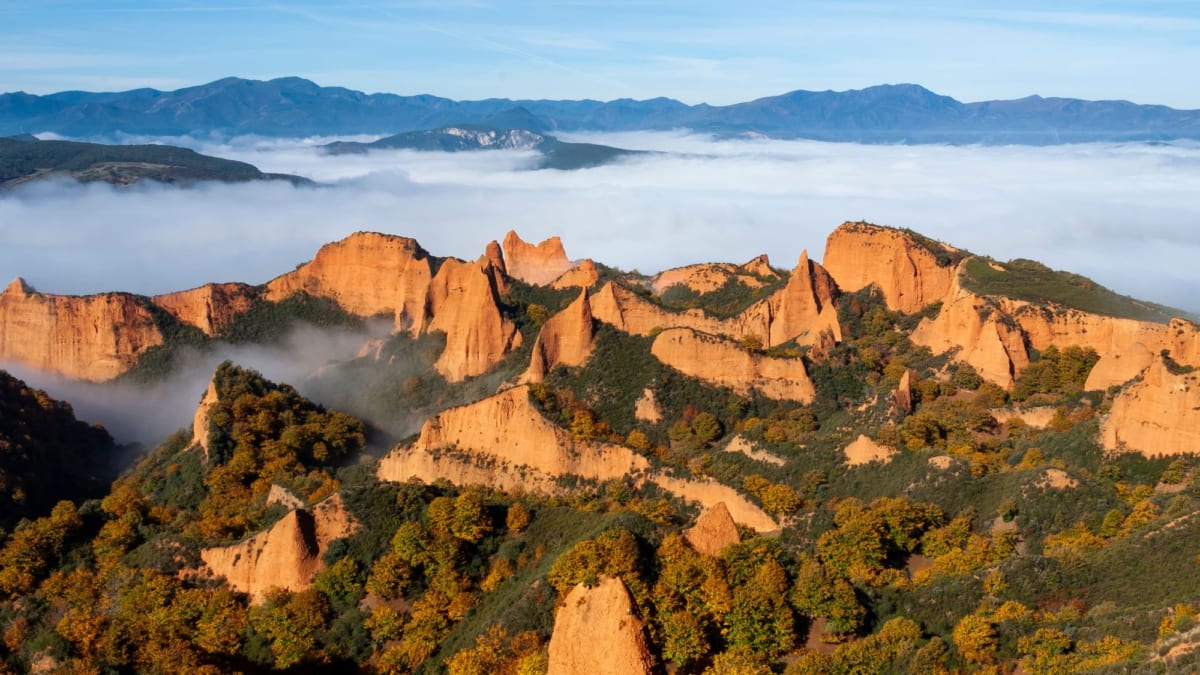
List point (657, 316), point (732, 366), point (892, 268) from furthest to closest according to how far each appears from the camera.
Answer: point (892, 268)
point (657, 316)
point (732, 366)

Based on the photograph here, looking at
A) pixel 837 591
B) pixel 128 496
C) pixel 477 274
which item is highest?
pixel 477 274

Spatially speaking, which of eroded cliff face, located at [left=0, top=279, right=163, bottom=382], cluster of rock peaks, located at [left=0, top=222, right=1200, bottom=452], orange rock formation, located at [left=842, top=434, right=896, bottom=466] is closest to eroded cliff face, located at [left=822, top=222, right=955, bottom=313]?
cluster of rock peaks, located at [left=0, top=222, right=1200, bottom=452]

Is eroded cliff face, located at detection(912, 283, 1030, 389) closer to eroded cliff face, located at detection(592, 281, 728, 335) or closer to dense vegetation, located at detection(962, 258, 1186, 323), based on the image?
dense vegetation, located at detection(962, 258, 1186, 323)

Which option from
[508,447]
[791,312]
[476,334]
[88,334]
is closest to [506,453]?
[508,447]

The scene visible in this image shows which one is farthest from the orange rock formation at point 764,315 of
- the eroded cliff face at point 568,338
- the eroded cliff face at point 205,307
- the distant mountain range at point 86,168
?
the distant mountain range at point 86,168

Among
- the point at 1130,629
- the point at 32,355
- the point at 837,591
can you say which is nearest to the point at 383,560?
the point at 837,591

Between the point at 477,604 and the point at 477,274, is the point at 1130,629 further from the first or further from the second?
the point at 477,274

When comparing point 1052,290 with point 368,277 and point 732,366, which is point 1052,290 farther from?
point 368,277
